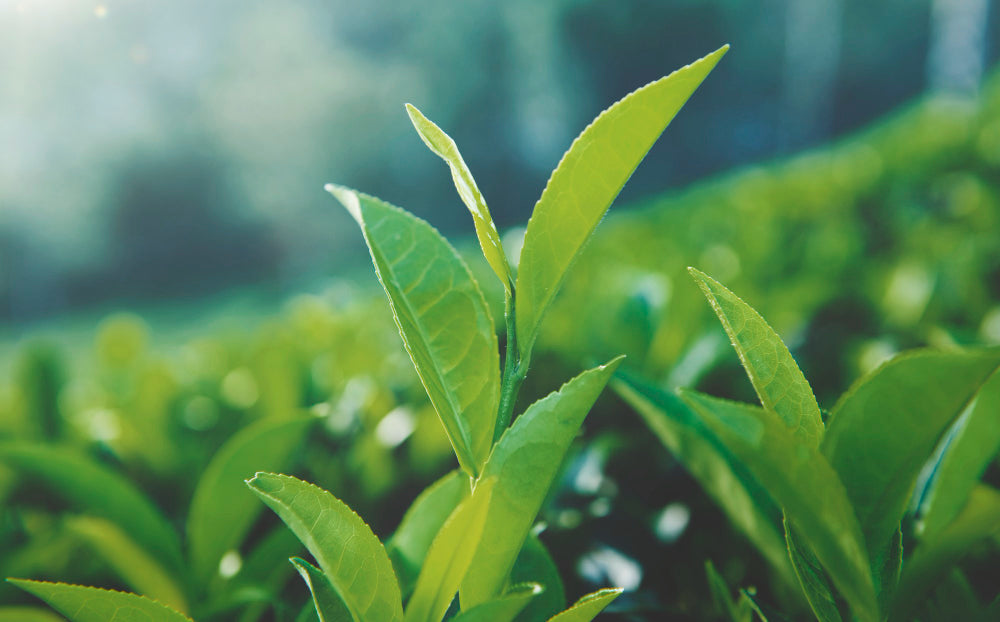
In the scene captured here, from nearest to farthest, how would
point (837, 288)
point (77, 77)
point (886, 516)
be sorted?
1. point (886, 516)
2. point (837, 288)
3. point (77, 77)

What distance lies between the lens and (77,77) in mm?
11062

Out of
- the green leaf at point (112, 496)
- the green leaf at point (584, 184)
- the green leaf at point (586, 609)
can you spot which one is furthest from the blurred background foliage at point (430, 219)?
the green leaf at point (584, 184)

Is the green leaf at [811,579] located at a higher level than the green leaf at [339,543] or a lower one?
lower

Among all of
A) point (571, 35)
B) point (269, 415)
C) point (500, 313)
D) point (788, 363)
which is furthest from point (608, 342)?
point (571, 35)

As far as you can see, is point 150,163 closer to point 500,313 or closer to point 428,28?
point 428,28

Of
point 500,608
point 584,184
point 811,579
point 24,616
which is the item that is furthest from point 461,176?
point 24,616

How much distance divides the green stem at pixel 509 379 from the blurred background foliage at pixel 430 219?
0.92 feet

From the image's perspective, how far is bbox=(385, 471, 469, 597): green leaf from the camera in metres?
0.72

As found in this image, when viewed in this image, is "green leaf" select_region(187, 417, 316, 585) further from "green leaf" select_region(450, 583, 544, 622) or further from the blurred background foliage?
"green leaf" select_region(450, 583, 544, 622)

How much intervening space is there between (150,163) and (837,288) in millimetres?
13517

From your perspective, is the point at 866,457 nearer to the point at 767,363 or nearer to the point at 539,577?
the point at 767,363

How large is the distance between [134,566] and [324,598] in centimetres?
48

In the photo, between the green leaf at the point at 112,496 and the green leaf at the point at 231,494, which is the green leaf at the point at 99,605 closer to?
the green leaf at the point at 231,494

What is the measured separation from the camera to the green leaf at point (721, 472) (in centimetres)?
64
